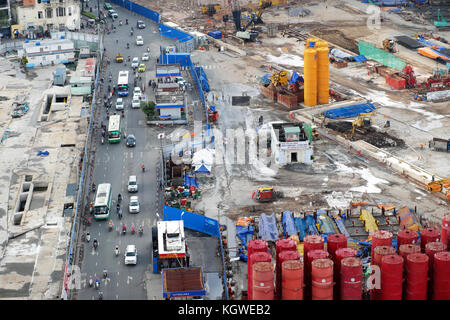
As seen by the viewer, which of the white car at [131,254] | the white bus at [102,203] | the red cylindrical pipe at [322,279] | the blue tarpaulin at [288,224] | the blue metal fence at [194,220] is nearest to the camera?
the red cylindrical pipe at [322,279]

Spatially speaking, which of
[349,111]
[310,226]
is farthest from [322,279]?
[349,111]

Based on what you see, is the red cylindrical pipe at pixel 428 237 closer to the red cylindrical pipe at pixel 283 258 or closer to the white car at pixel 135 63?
the red cylindrical pipe at pixel 283 258

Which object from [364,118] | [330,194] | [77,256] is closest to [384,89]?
[364,118]

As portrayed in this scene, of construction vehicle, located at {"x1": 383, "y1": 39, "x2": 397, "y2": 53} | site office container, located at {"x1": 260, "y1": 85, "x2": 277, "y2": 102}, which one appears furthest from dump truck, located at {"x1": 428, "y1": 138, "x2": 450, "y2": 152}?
construction vehicle, located at {"x1": 383, "y1": 39, "x2": 397, "y2": 53}

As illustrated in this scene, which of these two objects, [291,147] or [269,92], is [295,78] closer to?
[269,92]

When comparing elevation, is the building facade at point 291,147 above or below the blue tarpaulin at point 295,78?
below

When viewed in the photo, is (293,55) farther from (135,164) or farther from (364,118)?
(135,164)

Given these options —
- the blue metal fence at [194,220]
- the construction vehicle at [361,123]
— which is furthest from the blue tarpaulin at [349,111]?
the blue metal fence at [194,220]
